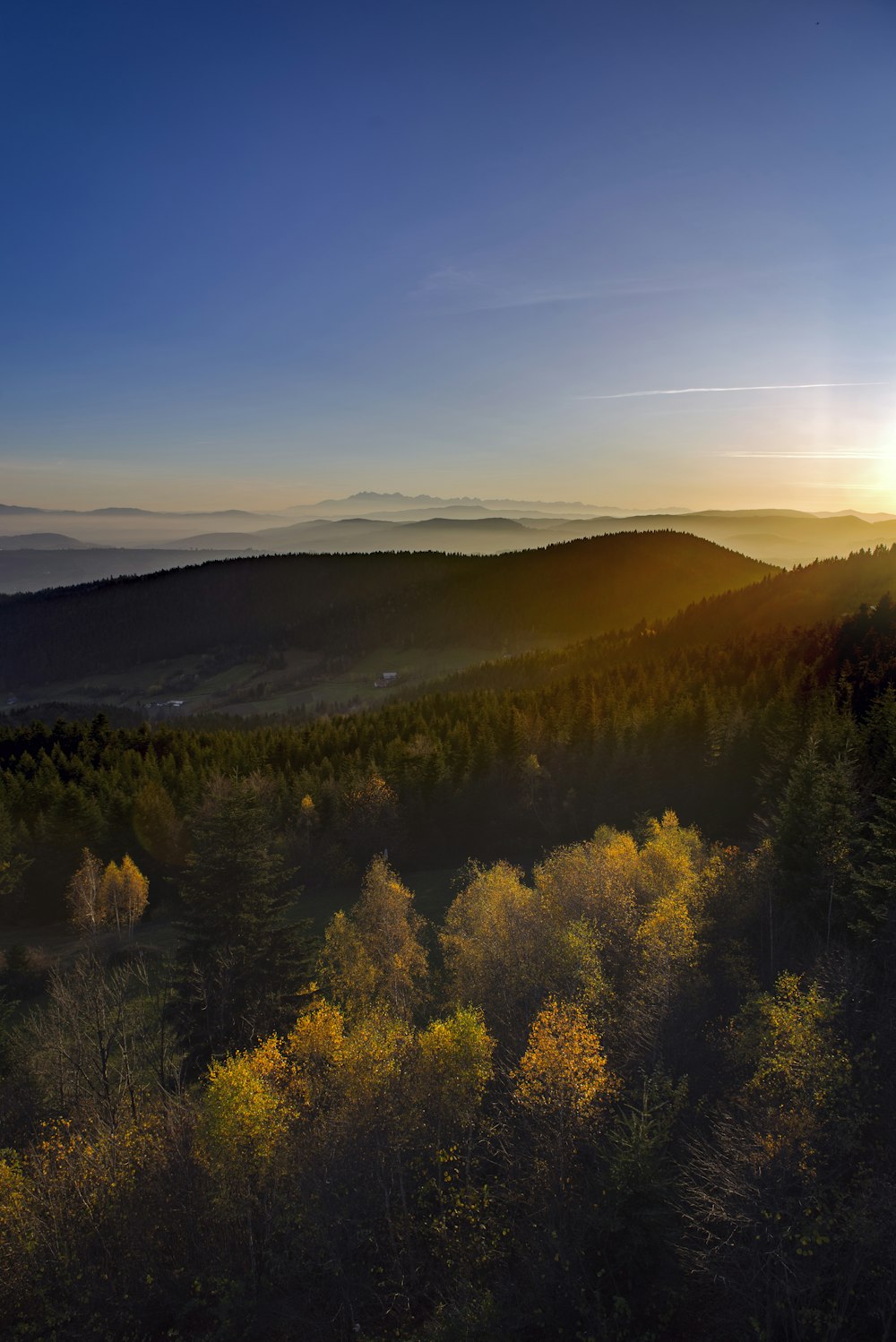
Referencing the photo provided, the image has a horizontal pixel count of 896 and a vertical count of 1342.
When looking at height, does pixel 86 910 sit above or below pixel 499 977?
below

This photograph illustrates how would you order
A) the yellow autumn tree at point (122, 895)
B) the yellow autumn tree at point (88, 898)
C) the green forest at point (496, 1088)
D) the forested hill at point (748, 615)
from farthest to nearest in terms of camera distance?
1. the forested hill at point (748, 615)
2. the yellow autumn tree at point (122, 895)
3. the yellow autumn tree at point (88, 898)
4. the green forest at point (496, 1088)

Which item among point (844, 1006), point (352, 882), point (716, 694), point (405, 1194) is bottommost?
point (352, 882)

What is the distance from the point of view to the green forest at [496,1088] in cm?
1938

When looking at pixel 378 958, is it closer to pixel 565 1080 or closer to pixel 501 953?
pixel 501 953

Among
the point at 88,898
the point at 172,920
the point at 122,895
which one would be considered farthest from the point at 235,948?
the point at 122,895

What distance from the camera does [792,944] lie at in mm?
34688

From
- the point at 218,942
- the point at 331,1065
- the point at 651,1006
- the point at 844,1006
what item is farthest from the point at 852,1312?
the point at 218,942

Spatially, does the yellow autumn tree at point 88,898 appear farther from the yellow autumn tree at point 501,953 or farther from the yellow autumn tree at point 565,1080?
the yellow autumn tree at point 565,1080

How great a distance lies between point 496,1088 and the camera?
97.7ft

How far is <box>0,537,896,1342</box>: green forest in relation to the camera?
1938cm

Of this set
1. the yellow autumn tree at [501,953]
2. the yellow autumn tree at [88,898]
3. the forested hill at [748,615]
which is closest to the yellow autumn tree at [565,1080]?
the yellow autumn tree at [501,953]

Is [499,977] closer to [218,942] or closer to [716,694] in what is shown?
[218,942]

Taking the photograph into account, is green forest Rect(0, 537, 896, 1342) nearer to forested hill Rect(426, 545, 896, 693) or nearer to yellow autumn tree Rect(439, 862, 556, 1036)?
yellow autumn tree Rect(439, 862, 556, 1036)

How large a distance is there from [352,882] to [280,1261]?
2057 inches
